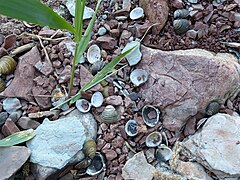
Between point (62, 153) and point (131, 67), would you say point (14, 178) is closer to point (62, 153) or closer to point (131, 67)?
point (62, 153)

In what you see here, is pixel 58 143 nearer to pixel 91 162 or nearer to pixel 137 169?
pixel 91 162

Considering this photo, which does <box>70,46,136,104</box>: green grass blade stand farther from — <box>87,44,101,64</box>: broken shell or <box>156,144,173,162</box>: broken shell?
<box>156,144,173,162</box>: broken shell

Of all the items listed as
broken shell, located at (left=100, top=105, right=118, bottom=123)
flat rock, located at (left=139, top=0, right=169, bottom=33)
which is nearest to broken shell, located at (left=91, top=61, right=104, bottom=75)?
broken shell, located at (left=100, top=105, right=118, bottom=123)

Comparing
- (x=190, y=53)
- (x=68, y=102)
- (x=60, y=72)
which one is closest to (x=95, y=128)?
(x=68, y=102)

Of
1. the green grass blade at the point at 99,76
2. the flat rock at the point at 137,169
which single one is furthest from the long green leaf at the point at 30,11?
the flat rock at the point at 137,169

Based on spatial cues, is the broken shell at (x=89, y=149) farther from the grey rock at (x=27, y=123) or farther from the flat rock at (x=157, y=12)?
the flat rock at (x=157, y=12)
